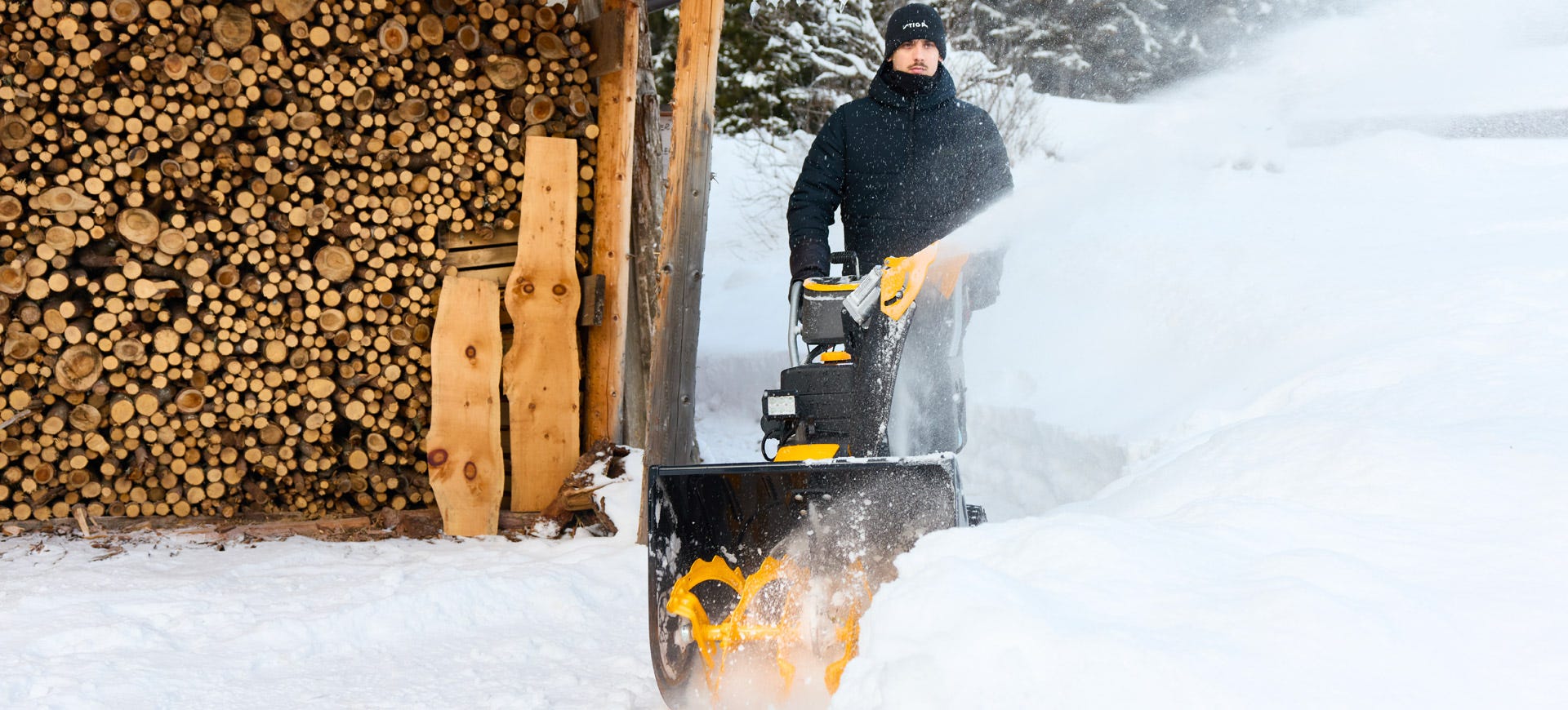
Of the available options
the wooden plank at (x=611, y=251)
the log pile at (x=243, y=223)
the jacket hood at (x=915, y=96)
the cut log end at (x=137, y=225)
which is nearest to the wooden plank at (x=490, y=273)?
the log pile at (x=243, y=223)

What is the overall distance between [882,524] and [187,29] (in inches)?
143

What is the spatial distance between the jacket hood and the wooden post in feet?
3.58

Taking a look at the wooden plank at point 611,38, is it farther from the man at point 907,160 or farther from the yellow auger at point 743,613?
the yellow auger at point 743,613

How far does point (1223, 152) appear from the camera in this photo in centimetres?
835

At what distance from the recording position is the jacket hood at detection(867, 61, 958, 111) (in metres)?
3.67

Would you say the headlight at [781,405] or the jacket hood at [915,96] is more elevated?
the jacket hood at [915,96]

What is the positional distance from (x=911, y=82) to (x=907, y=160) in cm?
24

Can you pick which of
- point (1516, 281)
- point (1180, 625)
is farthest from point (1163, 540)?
point (1516, 281)

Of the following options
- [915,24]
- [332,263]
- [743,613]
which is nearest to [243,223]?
[332,263]

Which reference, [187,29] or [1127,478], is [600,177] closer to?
[187,29]

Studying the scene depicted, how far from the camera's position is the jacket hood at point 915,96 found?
367 centimetres

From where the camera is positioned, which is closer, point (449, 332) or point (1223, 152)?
point (449, 332)

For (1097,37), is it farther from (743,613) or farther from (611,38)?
(743,613)

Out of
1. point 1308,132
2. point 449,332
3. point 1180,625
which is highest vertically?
point 1308,132
